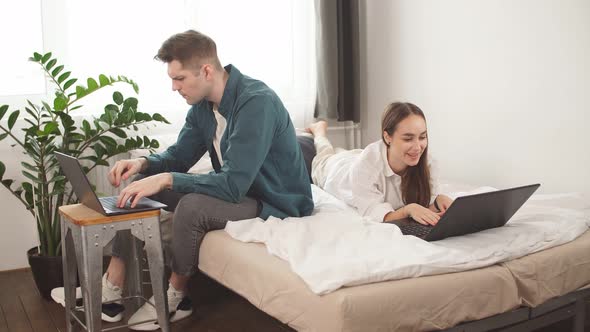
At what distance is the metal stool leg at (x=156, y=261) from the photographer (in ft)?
7.12

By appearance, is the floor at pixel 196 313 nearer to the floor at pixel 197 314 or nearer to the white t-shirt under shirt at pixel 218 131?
the floor at pixel 197 314

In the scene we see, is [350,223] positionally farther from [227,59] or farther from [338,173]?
[227,59]

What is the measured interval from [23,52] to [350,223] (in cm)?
183

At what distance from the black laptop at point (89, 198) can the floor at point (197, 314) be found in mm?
479

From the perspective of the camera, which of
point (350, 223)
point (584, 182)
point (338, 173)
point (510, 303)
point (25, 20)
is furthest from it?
point (25, 20)

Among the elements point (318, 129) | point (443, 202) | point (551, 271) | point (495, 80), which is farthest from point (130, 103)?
point (551, 271)

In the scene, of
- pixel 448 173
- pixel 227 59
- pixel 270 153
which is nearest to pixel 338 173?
pixel 270 153

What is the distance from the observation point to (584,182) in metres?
2.77

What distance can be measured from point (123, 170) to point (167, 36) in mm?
1247

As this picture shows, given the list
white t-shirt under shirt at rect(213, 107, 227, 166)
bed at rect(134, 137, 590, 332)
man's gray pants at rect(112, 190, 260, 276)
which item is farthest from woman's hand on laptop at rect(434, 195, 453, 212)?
white t-shirt under shirt at rect(213, 107, 227, 166)

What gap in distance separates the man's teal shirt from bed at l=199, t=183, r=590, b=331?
8.4 inches

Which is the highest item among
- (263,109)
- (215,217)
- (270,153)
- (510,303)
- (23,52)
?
(23,52)

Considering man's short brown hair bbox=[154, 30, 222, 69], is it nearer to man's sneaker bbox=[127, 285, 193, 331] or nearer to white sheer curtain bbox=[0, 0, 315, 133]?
man's sneaker bbox=[127, 285, 193, 331]

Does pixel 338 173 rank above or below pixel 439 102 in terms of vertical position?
below
